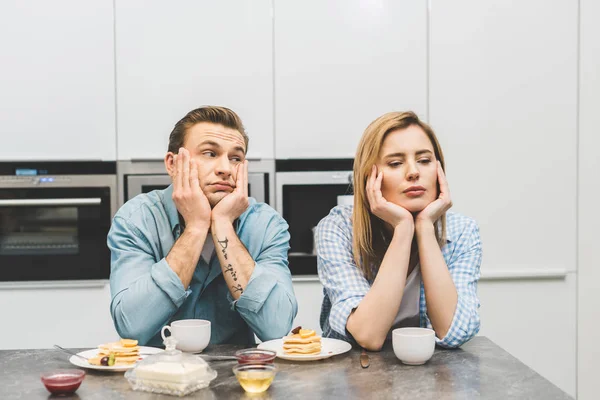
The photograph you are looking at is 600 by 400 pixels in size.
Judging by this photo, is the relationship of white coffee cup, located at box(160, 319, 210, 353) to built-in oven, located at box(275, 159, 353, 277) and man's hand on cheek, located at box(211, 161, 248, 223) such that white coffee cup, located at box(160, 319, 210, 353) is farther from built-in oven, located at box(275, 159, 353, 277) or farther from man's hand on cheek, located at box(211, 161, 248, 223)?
built-in oven, located at box(275, 159, 353, 277)

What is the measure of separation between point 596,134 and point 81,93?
2.45m

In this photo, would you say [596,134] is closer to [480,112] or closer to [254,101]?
[480,112]

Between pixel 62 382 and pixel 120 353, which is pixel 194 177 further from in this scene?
pixel 62 382

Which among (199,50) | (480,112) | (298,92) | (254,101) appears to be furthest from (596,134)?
(199,50)

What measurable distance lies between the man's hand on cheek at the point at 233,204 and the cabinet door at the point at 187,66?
3.94 feet

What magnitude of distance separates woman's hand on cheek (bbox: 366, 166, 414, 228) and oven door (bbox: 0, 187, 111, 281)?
5.33 feet

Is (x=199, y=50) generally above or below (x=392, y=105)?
above

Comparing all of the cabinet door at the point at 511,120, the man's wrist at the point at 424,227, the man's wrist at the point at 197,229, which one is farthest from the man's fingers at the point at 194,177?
the cabinet door at the point at 511,120

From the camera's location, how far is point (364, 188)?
6.51 ft

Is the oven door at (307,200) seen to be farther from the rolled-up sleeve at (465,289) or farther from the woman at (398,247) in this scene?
the rolled-up sleeve at (465,289)

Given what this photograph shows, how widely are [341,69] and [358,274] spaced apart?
63.0 inches

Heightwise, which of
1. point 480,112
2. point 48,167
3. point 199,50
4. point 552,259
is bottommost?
point 552,259

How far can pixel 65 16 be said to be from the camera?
3109 mm

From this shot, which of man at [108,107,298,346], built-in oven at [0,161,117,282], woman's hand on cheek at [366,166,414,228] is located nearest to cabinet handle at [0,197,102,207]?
built-in oven at [0,161,117,282]
